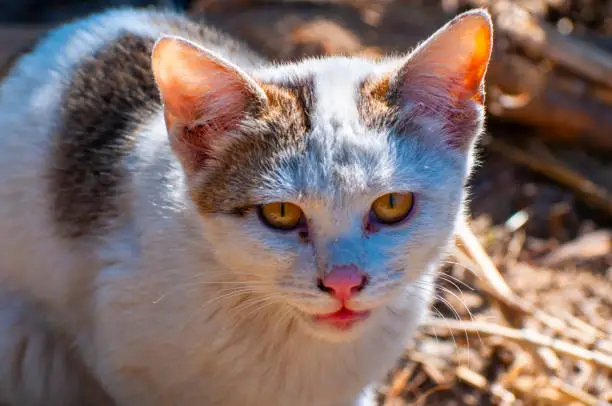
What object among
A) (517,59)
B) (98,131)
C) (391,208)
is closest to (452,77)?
(391,208)

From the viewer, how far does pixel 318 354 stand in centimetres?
248

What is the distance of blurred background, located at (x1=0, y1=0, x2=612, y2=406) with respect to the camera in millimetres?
3287

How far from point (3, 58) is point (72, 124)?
2105mm

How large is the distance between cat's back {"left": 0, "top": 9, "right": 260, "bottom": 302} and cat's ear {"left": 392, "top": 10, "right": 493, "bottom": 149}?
78 centimetres

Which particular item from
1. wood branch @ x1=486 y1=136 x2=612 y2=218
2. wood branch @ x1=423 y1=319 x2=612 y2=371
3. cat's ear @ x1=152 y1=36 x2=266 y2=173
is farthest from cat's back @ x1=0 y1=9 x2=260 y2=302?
wood branch @ x1=486 y1=136 x2=612 y2=218

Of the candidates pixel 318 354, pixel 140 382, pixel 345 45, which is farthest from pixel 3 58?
pixel 318 354

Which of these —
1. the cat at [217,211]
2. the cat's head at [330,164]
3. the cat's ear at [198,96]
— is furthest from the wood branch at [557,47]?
the cat's ear at [198,96]

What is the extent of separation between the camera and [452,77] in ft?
7.36

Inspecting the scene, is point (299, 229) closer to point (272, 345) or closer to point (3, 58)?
point (272, 345)

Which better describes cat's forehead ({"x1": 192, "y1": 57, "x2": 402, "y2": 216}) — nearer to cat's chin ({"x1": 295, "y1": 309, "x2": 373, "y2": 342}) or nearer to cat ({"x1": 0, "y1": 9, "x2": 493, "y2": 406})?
cat ({"x1": 0, "y1": 9, "x2": 493, "y2": 406})

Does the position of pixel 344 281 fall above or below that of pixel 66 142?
above

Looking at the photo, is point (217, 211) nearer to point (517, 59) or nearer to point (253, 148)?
point (253, 148)

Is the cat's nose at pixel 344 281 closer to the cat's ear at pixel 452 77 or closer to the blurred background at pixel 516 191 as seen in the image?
the cat's ear at pixel 452 77

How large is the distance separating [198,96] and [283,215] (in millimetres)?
375
